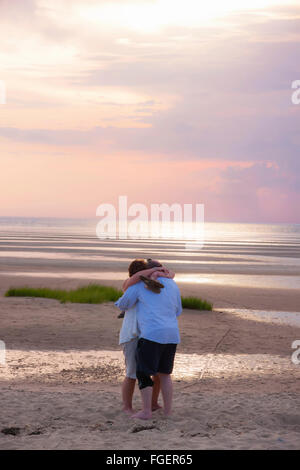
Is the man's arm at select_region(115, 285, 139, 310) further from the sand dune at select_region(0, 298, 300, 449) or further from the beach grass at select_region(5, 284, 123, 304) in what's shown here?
the beach grass at select_region(5, 284, 123, 304)

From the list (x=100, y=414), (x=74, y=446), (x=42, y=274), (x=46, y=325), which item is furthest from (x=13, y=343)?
(x=42, y=274)

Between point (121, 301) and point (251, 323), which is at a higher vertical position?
point (121, 301)

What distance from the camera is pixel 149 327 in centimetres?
701

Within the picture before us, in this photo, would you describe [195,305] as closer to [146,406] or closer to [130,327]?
[146,406]

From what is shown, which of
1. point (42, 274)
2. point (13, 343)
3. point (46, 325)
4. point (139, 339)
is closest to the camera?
point (139, 339)

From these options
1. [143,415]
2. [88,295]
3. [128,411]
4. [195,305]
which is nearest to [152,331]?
[143,415]

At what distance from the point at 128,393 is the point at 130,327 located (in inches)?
35.4

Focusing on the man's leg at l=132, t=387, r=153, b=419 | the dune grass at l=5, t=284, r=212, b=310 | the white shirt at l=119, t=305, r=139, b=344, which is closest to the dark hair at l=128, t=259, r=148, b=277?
the white shirt at l=119, t=305, r=139, b=344

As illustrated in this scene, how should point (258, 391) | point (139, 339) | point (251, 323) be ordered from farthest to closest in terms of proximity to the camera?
point (251, 323) < point (258, 391) < point (139, 339)

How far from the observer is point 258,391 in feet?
30.2

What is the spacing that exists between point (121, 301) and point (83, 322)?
8.05 meters

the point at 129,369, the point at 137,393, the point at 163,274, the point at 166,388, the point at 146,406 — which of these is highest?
the point at 163,274

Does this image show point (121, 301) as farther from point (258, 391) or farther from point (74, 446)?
point (258, 391)

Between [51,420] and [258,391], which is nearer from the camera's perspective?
[51,420]
